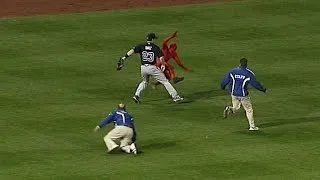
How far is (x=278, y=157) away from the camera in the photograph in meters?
24.4

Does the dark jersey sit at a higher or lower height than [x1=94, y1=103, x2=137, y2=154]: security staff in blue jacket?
higher

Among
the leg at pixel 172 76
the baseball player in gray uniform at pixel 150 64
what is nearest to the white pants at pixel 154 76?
the baseball player in gray uniform at pixel 150 64

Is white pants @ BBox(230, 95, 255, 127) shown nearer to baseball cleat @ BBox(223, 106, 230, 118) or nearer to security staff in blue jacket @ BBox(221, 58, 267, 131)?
security staff in blue jacket @ BBox(221, 58, 267, 131)

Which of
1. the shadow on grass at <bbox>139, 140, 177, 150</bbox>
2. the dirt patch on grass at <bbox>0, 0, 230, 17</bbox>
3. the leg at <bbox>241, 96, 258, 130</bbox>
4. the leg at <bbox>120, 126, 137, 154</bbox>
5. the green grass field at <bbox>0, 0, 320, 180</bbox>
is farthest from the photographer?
the dirt patch on grass at <bbox>0, 0, 230, 17</bbox>

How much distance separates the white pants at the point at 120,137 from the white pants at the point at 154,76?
6.06 meters

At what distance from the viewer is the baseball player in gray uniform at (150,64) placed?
30312mm

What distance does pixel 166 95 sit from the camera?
32.2m

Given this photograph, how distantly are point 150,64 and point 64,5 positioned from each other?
1701cm

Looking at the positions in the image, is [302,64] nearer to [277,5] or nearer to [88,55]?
[88,55]

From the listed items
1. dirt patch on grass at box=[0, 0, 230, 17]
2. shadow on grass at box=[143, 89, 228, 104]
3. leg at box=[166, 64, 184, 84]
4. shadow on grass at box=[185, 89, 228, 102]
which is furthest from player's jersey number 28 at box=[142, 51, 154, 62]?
dirt patch on grass at box=[0, 0, 230, 17]

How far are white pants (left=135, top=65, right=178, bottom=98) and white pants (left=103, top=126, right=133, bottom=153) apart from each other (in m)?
6.06

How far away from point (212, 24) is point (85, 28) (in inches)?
211

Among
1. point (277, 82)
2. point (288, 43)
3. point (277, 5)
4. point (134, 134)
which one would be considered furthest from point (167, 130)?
point (277, 5)

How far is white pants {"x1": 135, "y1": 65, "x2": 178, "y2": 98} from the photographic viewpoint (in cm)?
3052
